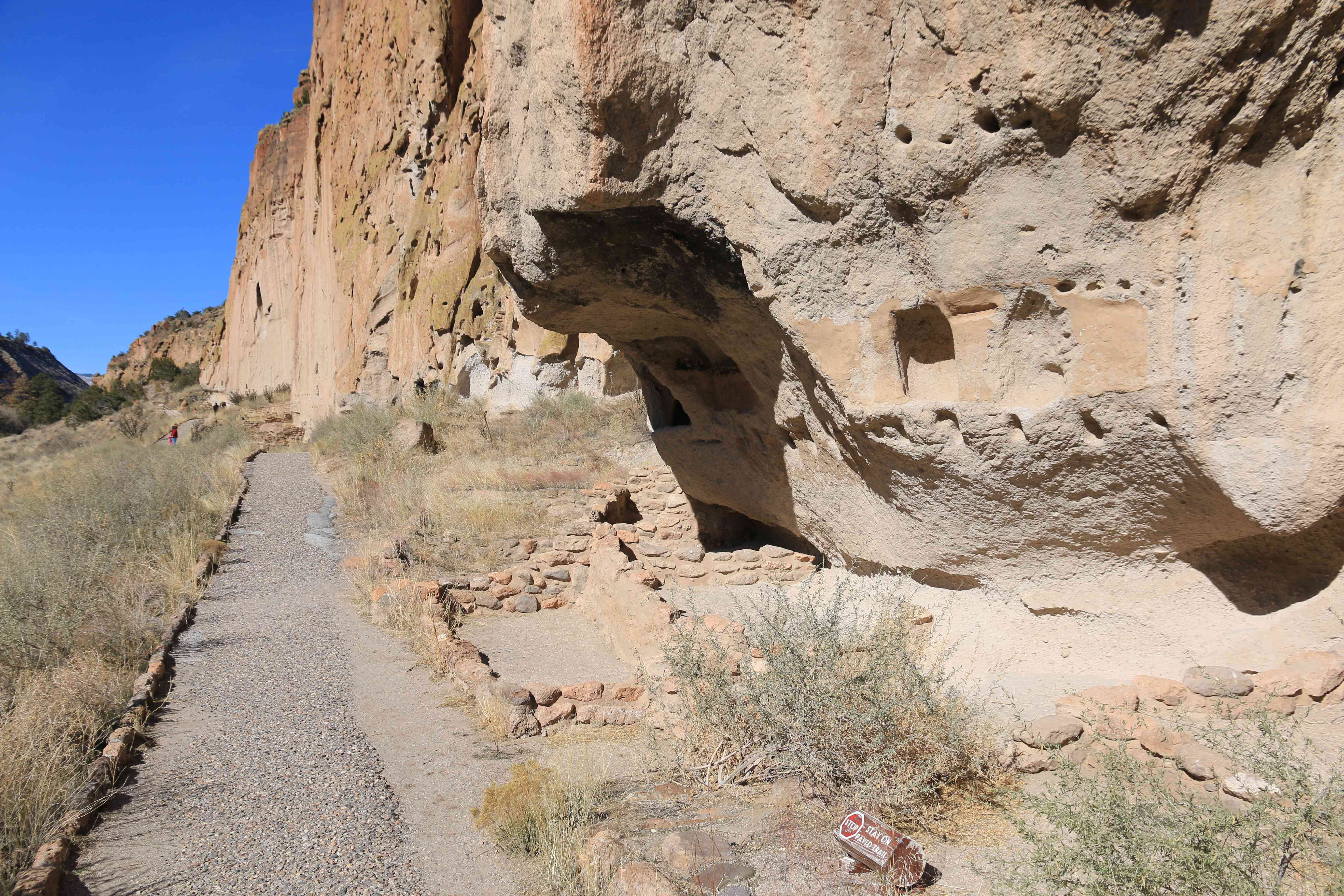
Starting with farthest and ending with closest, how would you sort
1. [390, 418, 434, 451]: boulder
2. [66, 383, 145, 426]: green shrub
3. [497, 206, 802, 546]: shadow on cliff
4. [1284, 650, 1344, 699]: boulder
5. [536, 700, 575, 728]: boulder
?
[66, 383, 145, 426]: green shrub < [390, 418, 434, 451]: boulder < [497, 206, 802, 546]: shadow on cliff < [536, 700, 575, 728]: boulder < [1284, 650, 1344, 699]: boulder

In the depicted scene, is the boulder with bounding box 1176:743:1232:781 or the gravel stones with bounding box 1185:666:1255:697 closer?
the boulder with bounding box 1176:743:1232:781

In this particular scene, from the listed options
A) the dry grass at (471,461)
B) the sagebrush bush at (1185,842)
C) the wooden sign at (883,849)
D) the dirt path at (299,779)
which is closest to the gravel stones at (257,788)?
the dirt path at (299,779)

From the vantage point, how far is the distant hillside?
1837 inches

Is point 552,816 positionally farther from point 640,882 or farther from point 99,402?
point 99,402

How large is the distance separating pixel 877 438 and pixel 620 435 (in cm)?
757

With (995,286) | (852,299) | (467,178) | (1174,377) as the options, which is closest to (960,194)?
(995,286)

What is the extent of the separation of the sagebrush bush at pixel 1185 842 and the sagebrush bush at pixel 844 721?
44 cm

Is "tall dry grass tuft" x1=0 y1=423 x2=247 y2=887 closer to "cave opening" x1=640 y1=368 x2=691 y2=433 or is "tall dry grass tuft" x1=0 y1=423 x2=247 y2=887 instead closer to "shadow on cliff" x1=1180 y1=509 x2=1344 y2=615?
"cave opening" x1=640 y1=368 x2=691 y2=433

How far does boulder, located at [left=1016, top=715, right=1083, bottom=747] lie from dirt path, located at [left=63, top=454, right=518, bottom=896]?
200cm

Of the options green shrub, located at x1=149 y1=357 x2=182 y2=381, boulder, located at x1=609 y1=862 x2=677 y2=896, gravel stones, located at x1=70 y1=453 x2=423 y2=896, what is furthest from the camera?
green shrub, located at x1=149 y1=357 x2=182 y2=381

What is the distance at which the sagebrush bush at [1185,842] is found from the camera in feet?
6.18

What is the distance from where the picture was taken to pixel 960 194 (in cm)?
346

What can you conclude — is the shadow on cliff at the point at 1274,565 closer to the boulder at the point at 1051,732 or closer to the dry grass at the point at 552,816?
the boulder at the point at 1051,732

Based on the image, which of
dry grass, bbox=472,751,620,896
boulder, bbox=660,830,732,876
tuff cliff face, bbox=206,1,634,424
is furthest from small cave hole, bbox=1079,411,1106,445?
tuff cliff face, bbox=206,1,634,424
